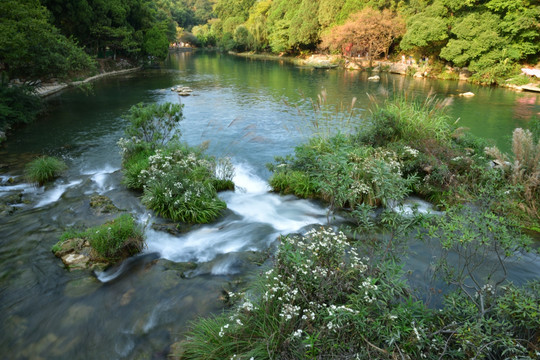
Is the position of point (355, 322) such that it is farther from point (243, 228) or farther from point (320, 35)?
point (320, 35)

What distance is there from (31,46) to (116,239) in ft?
40.0

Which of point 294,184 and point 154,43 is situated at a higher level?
point 154,43

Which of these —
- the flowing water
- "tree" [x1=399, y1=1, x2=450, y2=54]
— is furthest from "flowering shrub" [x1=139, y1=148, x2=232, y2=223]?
"tree" [x1=399, y1=1, x2=450, y2=54]

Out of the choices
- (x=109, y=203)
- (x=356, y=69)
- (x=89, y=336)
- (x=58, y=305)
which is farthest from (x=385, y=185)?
(x=356, y=69)

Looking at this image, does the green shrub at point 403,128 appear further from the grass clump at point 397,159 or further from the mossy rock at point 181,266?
the mossy rock at point 181,266

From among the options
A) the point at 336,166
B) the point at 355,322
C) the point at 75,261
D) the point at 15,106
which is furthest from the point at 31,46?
the point at 355,322

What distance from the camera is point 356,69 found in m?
37.6

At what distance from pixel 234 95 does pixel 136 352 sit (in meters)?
19.9

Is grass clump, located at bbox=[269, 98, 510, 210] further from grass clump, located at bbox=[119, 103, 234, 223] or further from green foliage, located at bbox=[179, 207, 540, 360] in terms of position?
green foliage, located at bbox=[179, 207, 540, 360]

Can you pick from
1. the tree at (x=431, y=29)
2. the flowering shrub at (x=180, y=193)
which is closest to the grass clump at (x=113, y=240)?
the flowering shrub at (x=180, y=193)

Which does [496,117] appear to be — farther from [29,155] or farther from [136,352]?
[29,155]

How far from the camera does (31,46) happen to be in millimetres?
12617

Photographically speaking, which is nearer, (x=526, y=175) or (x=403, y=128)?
(x=526, y=175)

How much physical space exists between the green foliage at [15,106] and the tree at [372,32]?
3524 cm
